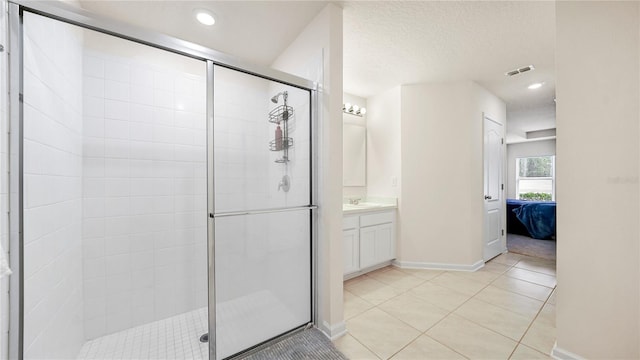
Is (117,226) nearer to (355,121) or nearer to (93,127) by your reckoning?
(93,127)

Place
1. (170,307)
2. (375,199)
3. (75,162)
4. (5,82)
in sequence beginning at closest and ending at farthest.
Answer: (5,82) < (75,162) < (170,307) < (375,199)

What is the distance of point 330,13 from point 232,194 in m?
1.48

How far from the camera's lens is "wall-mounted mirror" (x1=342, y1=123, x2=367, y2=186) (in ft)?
11.1

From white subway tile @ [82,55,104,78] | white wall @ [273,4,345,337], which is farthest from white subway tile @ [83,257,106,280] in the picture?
white wall @ [273,4,345,337]

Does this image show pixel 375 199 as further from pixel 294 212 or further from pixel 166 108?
pixel 166 108

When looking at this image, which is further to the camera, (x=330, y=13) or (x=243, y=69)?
(x=330, y=13)

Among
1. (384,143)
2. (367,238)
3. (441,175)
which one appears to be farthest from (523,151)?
(367,238)

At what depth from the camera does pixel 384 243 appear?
10.0ft

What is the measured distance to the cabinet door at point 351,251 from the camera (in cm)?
262

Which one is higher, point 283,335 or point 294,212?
point 294,212

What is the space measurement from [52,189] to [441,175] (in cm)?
355

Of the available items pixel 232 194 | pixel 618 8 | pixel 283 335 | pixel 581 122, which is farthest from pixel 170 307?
Answer: pixel 618 8

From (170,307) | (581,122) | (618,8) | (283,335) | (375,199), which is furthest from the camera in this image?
(375,199)

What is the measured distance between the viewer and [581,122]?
1.36 metres
